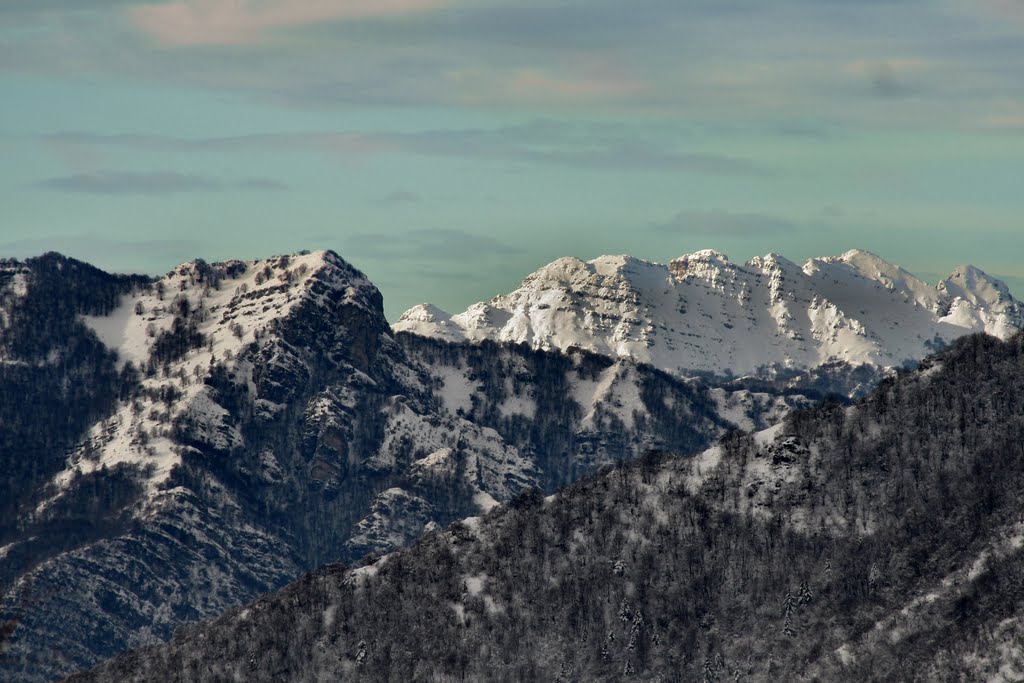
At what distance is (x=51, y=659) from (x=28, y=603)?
3.52 m

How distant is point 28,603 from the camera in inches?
3942

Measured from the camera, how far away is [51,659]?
98.1 metres
